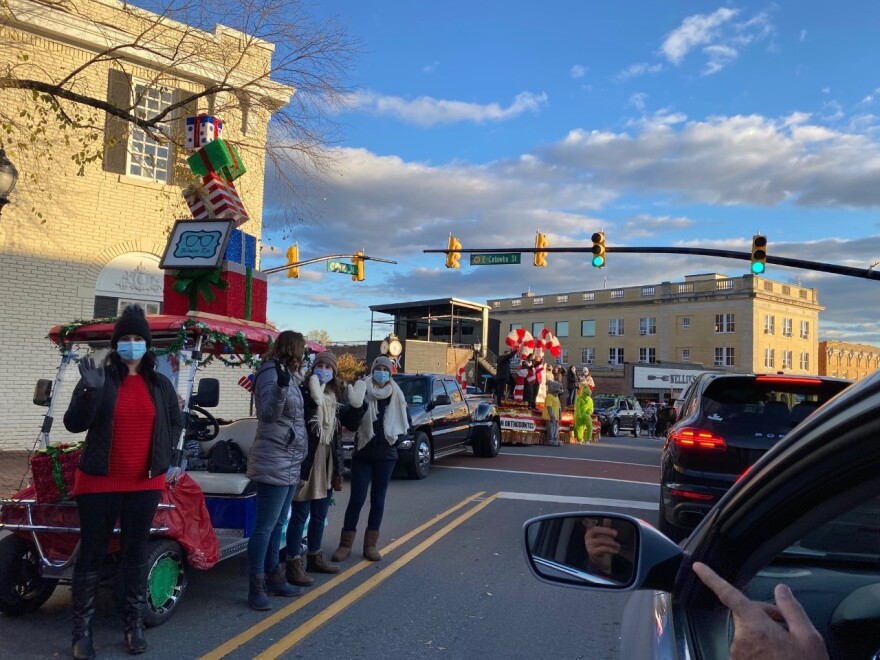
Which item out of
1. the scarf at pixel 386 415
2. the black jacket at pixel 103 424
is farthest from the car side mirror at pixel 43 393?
the scarf at pixel 386 415

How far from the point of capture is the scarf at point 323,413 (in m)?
5.96

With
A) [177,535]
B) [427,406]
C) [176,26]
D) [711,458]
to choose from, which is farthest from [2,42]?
[711,458]

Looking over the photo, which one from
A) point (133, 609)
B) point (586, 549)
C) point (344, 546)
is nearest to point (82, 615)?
point (133, 609)

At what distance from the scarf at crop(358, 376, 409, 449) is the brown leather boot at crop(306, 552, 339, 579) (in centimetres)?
105

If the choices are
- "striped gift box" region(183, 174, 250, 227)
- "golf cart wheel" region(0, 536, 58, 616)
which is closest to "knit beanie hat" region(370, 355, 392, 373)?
"striped gift box" region(183, 174, 250, 227)

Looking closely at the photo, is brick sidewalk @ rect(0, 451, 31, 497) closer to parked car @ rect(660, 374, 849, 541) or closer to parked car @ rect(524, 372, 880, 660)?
parked car @ rect(660, 374, 849, 541)

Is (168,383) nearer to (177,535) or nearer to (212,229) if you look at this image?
(177,535)

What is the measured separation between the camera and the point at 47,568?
15.6 feet

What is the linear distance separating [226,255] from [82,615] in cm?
380

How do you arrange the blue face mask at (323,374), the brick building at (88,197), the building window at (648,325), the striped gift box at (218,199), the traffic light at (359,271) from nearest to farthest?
1. the blue face mask at (323,374)
2. the striped gift box at (218,199)
3. the brick building at (88,197)
4. the traffic light at (359,271)
5. the building window at (648,325)

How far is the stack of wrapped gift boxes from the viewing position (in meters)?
6.80

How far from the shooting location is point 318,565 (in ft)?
20.8

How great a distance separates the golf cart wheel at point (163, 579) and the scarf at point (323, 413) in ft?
4.71

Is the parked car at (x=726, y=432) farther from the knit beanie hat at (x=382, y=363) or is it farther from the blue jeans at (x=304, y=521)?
the blue jeans at (x=304, y=521)
